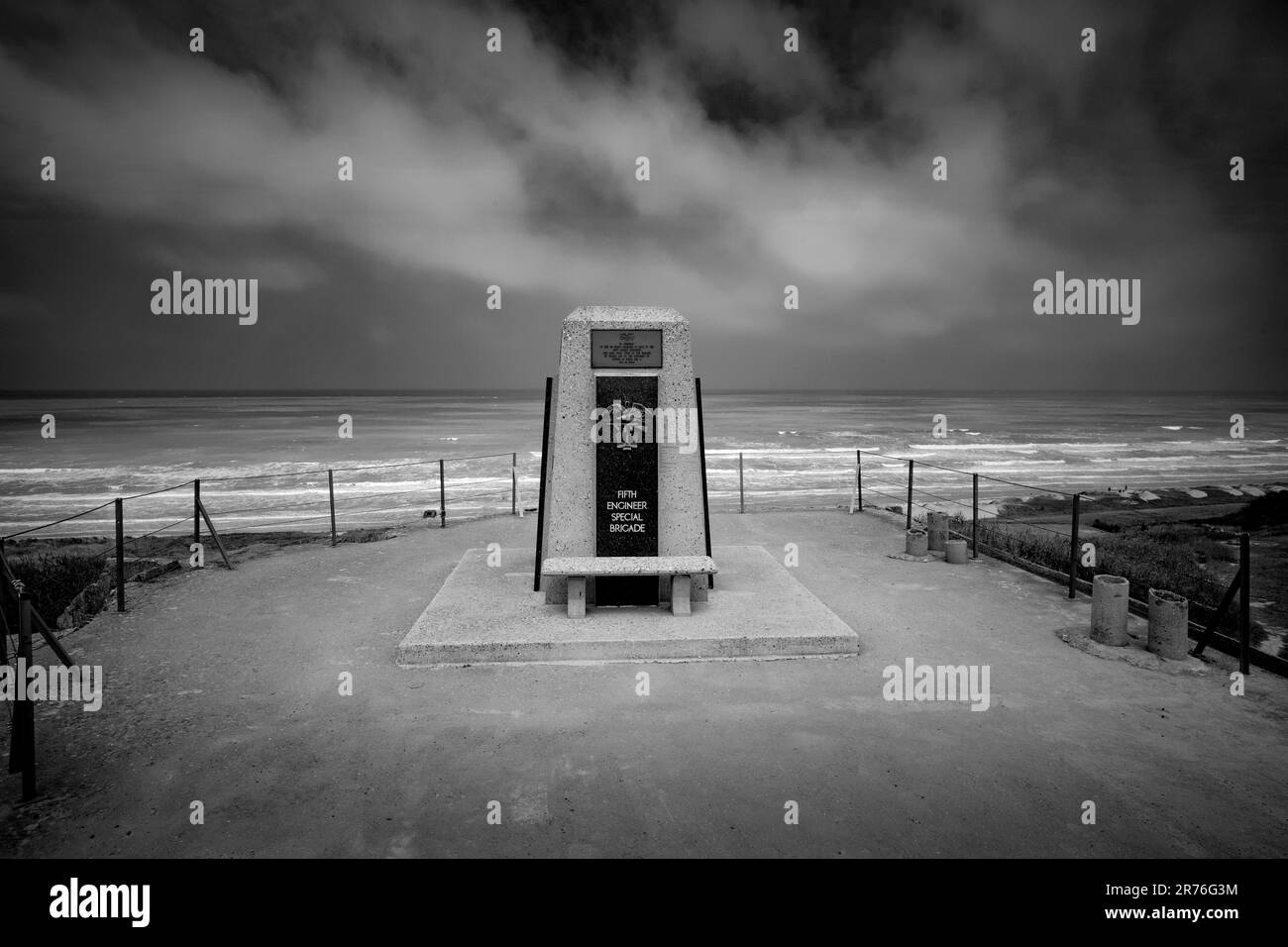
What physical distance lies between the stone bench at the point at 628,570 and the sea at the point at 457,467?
4863 millimetres

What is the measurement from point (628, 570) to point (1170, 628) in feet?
14.5

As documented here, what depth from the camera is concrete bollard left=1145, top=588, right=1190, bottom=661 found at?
5.30 m

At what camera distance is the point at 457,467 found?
27.5m

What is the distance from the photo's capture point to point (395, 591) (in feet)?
24.8

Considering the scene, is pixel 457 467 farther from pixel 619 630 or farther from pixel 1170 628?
pixel 1170 628

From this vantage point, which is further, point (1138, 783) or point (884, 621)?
point (884, 621)

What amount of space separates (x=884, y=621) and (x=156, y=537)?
43.8 feet

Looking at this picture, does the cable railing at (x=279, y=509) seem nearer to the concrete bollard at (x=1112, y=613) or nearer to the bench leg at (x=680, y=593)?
the bench leg at (x=680, y=593)

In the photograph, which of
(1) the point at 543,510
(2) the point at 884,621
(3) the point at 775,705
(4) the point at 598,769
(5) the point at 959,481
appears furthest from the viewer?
(5) the point at 959,481

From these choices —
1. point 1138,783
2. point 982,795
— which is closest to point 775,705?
point 982,795

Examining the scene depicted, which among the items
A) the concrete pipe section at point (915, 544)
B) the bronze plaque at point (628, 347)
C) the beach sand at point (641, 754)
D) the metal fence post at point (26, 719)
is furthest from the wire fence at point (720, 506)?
the bronze plaque at point (628, 347)

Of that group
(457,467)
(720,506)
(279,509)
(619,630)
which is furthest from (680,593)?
(457,467)

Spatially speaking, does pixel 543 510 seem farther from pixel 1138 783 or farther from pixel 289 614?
pixel 1138 783

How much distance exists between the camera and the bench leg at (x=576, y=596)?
6.11 meters
